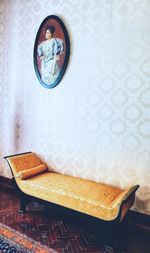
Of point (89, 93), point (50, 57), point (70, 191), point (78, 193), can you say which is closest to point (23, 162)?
point (70, 191)

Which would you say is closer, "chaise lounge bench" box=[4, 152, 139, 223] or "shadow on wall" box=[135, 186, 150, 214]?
"chaise lounge bench" box=[4, 152, 139, 223]

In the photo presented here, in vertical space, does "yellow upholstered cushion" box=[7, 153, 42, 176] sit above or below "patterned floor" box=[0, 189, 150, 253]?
above

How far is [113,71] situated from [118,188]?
1.61 m

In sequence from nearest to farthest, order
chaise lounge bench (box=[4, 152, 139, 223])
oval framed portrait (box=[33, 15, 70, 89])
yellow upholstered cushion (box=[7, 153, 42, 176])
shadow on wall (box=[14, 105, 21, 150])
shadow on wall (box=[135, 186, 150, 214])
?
chaise lounge bench (box=[4, 152, 139, 223]), shadow on wall (box=[135, 186, 150, 214]), yellow upholstered cushion (box=[7, 153, 42, 176]), oval framed portrait (box=[33, 15, 70, 89]), shadow on wall (box=[14, 105, 21, 150])

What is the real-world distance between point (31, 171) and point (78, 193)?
0.90 metres

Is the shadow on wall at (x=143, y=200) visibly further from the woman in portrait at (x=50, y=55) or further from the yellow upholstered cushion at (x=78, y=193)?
the woman in portrait at (x=50, y=55)

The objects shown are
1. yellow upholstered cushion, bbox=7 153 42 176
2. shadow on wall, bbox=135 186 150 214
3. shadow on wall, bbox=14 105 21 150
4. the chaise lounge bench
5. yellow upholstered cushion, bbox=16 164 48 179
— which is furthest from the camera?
shadow on wall, bbox=14 105 21 150

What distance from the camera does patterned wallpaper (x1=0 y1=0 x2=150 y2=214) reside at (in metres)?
2.71

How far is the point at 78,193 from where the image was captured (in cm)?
256

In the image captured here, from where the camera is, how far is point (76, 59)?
3.15m

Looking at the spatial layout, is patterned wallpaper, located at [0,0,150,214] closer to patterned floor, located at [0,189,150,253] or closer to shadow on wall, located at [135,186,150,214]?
shadow on wall, located at [135,186,150,214]

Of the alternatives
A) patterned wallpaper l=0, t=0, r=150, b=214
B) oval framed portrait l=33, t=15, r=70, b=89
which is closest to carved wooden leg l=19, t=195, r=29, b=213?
patterned wallpaper l=0, t=0, r=150, b=214

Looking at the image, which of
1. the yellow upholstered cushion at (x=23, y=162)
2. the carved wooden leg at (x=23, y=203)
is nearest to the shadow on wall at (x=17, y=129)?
the yellow upholstered cushion at (x=23, y=162)

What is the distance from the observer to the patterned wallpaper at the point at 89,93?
271 centimetres
